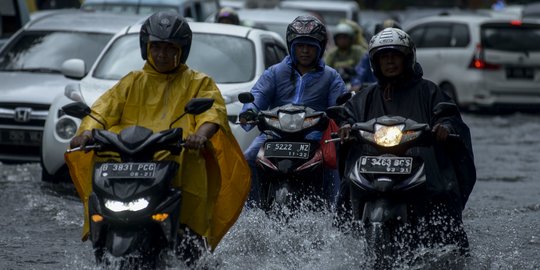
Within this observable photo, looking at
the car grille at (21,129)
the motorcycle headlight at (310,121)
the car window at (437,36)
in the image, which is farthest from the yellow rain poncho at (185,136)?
the car window at (437,36)

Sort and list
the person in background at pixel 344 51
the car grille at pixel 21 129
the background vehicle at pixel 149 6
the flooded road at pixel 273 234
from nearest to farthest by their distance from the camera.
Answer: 1. the flooded road at pixel 273 234
2. the car grille at pixel 21 129
3. the person in background at pixel 344 51
4. the background vehicle at pixel 149 6

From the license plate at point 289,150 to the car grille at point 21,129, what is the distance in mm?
5060

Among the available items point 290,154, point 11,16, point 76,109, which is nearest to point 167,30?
point 76,109

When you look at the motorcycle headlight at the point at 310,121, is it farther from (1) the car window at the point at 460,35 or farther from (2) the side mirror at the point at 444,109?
(1) the car window at the point at 460,35

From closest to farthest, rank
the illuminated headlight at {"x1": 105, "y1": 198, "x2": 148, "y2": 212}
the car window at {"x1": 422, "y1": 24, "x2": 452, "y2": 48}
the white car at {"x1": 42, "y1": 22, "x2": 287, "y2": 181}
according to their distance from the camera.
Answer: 1. the illuminated headlight at {"x1": 105, "y1": 198, "x2": 148, "y2": 212}
2. the white car at {"x1": 42, "y1": 22, "x2": 287, "y2": 181}
3. the car window at {"x1": 422, "y1": 24, "x2": 452, "y2": 48}

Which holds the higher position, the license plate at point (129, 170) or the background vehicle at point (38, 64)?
the license plate at point (129, 170)

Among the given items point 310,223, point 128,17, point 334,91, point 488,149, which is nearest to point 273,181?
point 310,223

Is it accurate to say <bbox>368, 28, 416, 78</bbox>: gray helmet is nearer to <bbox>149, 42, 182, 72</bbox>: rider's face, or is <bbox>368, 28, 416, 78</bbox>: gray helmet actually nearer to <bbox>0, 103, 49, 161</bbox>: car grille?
<bbox>149, 42, 182, 72</bbox>: rider's face

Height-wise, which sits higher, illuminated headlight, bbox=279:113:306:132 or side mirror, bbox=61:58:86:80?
illuminated headlight, bbox=279:113:306:132

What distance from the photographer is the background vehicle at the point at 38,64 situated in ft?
45.9

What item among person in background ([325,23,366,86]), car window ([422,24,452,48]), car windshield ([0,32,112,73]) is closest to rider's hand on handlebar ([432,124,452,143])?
car windshield ([0,32,112,73])

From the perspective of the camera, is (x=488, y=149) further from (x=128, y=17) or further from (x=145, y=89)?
(x=145, y=89)

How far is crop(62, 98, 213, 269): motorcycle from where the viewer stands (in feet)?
23.1

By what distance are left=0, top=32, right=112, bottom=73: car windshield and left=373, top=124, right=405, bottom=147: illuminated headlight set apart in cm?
775
